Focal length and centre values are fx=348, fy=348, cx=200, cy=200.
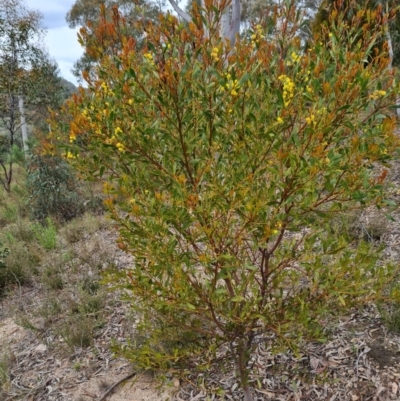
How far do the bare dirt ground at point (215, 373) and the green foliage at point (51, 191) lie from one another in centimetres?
325

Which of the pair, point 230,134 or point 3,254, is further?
point 3,254

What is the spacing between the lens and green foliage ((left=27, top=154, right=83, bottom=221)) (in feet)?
20.4

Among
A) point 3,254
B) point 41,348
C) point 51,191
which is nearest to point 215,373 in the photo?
point 41,348

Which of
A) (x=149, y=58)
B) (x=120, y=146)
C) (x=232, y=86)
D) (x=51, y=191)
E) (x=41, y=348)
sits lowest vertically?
(x=41, y=348)

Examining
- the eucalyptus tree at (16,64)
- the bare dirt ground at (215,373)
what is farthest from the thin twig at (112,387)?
the eucalyptus tree at (16,64)

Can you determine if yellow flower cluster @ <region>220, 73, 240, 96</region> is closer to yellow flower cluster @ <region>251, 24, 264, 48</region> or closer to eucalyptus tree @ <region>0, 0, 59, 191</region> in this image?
yellow flower cluster @ <region>251, 24, 264, 48</region>

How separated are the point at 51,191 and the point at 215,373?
4.93m

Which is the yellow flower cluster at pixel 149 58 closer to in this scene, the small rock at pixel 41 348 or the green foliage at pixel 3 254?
the small rock at pixel 41 348

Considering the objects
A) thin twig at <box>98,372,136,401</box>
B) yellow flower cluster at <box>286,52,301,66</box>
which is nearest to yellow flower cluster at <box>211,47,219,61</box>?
yellow flower cluster at <box>286,52,301,66</box>

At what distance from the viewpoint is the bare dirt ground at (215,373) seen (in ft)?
7.04

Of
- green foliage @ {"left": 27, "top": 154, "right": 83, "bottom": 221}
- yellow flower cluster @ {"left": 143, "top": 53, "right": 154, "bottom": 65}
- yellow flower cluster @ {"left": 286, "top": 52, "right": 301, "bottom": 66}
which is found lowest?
green foliage @ {"left": 27, "top": 154, "right": 83, "bottom": 221}

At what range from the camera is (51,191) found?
6.21 metres

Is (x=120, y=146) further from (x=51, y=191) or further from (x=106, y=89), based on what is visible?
(x=51, y=191)

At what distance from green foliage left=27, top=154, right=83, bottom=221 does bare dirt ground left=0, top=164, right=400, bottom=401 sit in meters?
3.25
